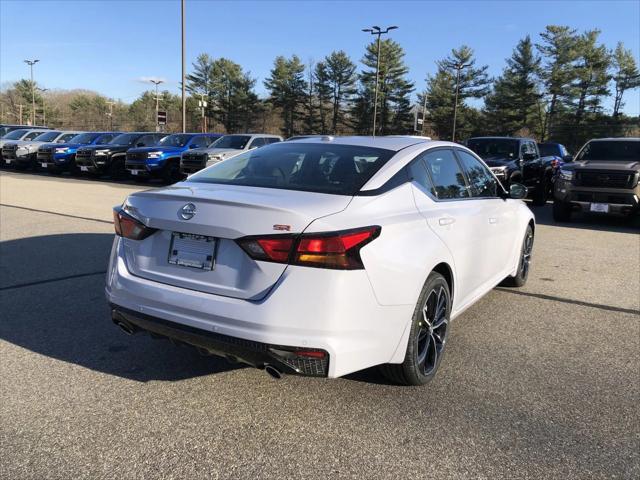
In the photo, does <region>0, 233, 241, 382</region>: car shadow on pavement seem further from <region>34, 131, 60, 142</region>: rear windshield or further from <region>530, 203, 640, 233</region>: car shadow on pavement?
<region>34, 131, 60, 142</region>: rear windshield

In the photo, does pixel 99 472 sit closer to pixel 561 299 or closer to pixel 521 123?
pixel 561 299

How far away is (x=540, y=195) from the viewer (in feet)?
50.9

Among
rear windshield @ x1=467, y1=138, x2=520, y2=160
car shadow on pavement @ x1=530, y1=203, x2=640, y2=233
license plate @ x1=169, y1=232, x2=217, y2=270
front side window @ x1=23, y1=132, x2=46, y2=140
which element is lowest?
car shadow on pavement @ x1=530, y1=203, x2=640, y2=233

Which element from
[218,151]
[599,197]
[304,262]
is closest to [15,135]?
[218,151]

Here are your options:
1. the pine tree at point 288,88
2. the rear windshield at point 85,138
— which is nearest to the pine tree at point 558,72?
the pine tree at point 288,88

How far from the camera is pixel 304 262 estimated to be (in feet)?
8.87

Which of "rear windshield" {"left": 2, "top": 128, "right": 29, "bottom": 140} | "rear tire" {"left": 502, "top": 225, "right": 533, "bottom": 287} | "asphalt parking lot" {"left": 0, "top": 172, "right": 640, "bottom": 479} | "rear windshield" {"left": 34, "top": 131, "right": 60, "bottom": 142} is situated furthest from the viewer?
"rear windshield" {"left": 2, "top": 128, "right": 29, "bottom": 140}

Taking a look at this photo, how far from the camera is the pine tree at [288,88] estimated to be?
6812cm

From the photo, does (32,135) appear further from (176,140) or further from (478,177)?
(478,177)

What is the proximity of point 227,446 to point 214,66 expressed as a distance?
73869mm

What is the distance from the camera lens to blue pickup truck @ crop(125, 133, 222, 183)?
1820 centimetres

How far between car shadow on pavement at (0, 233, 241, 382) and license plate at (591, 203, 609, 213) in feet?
30.9

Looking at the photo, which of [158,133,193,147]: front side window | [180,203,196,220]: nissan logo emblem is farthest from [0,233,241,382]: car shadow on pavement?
[158,133,193,147]: front side window

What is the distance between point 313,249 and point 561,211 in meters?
10.6
